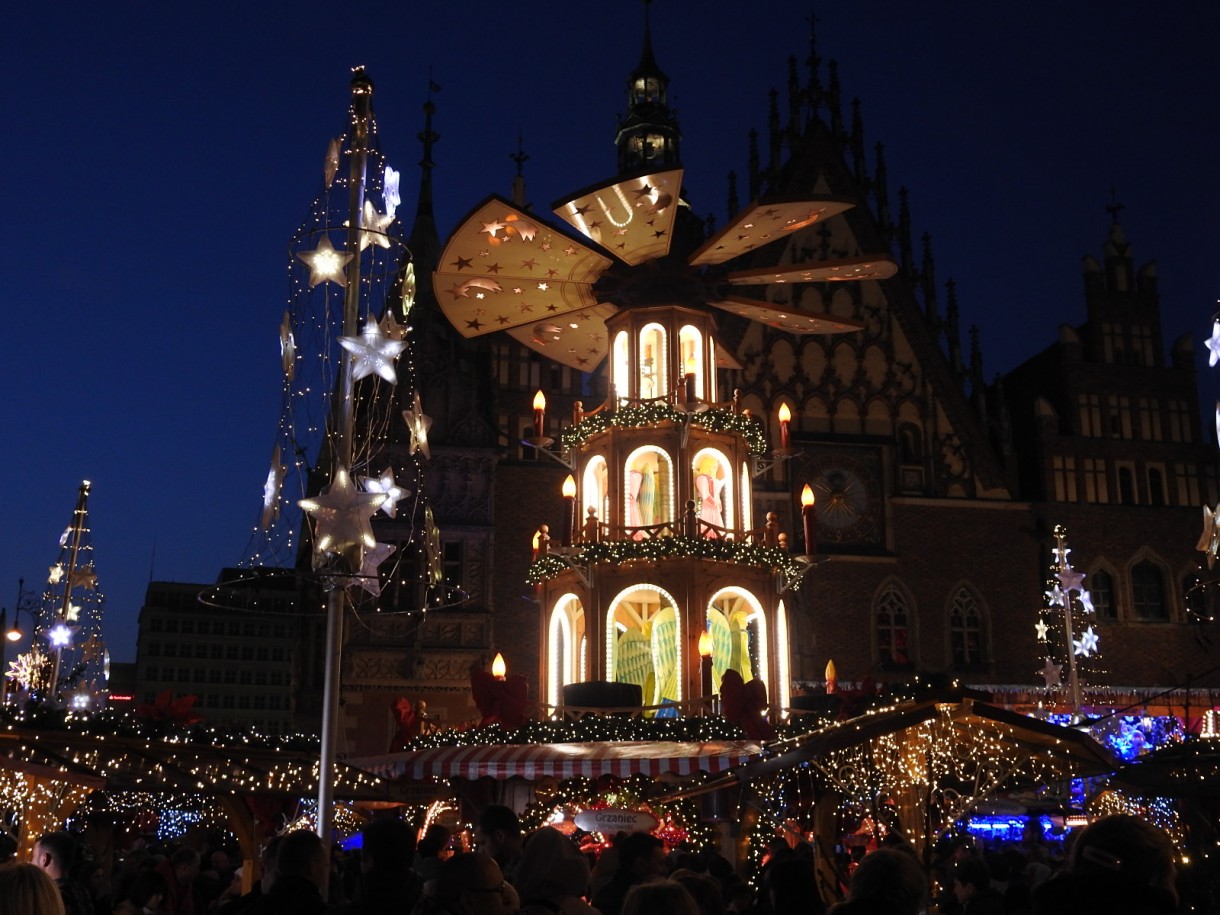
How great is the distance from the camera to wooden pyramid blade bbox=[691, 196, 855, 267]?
18.3 metres

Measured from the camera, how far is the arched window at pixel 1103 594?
2939 centimetres

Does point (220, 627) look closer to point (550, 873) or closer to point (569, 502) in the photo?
point (569, 502)

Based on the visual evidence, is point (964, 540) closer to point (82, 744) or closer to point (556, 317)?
point (556, 317)

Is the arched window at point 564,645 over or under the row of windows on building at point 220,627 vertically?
under

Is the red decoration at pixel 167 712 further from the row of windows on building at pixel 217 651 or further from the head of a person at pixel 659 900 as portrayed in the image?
the row of windows on building at pixel 217 651

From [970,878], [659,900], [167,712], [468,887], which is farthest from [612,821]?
[659,900]

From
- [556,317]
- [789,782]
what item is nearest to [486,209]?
[556,317]

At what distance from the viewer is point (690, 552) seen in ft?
62.0

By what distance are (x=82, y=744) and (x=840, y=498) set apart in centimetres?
2032

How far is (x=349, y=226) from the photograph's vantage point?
9922 millimetres

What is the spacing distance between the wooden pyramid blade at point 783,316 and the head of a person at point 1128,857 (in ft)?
59.7

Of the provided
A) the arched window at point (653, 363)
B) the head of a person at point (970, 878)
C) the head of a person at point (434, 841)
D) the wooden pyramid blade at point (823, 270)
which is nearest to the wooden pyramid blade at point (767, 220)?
the wooden pyramid blade at point (823, 270)

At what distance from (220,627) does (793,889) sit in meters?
87.8

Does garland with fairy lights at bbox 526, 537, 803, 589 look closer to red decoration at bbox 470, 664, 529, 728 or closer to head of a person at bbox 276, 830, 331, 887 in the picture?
red decoration at bbox 470, 664, 529, 728
